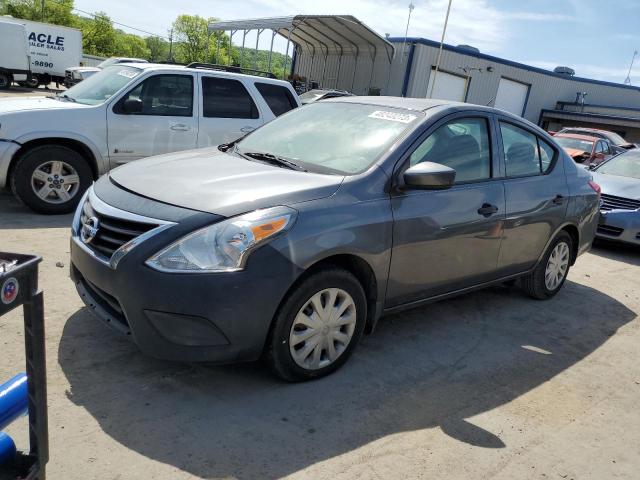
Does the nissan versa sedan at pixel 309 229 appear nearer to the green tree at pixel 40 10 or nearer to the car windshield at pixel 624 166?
the car windshield at pixel 624 166

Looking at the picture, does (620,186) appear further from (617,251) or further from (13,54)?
(13,54)

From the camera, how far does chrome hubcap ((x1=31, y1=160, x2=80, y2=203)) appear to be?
6258mm

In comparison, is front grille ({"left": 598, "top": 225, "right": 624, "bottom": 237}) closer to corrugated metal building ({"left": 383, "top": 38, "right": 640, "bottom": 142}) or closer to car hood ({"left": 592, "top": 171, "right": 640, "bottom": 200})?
car hood ({"left": 592, "top": 171, "right": 640, "bottom": 200})

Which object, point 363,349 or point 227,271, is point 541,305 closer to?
point 363,349

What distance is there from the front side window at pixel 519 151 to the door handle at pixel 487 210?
415 millimetres

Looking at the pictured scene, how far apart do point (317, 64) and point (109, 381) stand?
1270 inches

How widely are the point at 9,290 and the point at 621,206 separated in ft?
27.6

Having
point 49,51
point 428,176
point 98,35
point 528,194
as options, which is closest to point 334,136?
point 428,176

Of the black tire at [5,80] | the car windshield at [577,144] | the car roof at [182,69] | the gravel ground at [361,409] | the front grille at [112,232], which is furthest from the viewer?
the black tire at [5,80]

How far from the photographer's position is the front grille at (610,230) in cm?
790

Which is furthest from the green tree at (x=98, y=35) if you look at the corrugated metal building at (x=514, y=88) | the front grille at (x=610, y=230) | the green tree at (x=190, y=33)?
the front grille at (x=610, y=230)

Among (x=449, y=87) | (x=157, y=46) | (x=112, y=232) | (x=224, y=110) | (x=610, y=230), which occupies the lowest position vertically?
(x=610, y=230)

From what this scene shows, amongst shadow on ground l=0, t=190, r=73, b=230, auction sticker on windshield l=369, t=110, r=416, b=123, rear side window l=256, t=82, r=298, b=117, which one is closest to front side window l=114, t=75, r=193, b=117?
rear side window l=256, t=82, r=298, b=117

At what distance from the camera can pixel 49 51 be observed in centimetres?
2970
